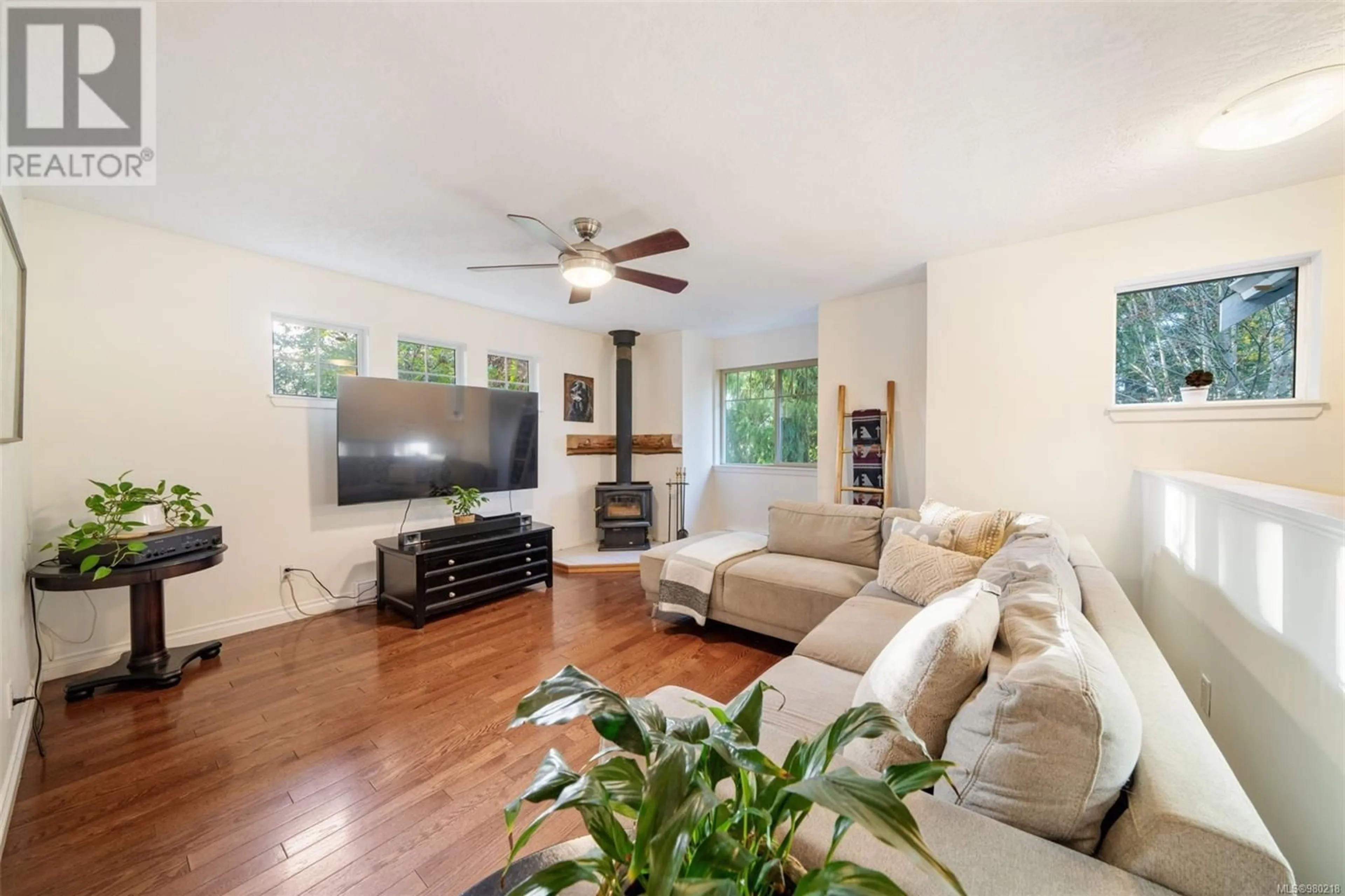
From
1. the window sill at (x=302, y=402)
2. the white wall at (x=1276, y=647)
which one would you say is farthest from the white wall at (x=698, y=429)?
the white wall at (x=1276, y=647)

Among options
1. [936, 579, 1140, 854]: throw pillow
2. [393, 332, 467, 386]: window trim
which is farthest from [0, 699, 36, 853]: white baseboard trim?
[936, 579, 1140, 854]: throw pillow

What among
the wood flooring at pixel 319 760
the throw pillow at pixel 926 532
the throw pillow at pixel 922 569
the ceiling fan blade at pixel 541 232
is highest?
the ceiling fan blade at pixel 541 232

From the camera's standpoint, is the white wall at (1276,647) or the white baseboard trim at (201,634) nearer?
the white wall at (1276,647)

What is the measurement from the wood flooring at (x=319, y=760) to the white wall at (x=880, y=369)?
77.5 inches

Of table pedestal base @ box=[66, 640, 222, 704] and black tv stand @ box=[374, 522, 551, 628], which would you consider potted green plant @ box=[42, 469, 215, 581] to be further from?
black tv stand @ box=[374, 522, 551, 628]

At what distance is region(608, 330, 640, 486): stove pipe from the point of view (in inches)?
210

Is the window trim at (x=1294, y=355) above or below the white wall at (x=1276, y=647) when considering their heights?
above

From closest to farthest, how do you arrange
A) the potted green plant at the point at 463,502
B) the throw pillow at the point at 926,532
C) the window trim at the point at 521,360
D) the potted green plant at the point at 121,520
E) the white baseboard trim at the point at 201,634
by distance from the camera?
1. the potted green plant at the point at 121,520
2. the white baseboard trim at the point at 201,634
3. the throw pillow at the point at 926,532
4. the potted green plant at the point at 463,502
5. the window trim at the point at 521,360

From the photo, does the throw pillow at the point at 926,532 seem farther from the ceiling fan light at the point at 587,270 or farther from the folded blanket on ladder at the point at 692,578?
the ceiling fan light at the point at 587,270

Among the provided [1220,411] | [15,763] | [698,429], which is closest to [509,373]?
A: [698,429]

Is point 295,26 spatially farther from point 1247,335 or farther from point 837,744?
point 1247,335

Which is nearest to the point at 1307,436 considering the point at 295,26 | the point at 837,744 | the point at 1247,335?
the point at 1247,335

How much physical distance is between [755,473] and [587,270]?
356 centimetres

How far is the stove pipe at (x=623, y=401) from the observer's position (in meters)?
5.34
